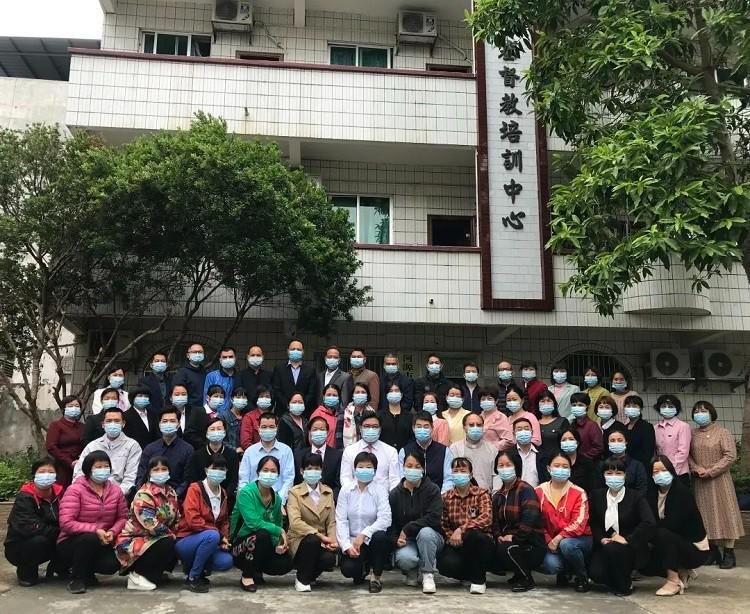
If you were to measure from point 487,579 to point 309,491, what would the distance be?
5.85 ft

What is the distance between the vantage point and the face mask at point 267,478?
5723mm

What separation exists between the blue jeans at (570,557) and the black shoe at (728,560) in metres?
2.12

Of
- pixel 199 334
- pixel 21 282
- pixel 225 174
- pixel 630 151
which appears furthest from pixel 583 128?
pixel 21 282

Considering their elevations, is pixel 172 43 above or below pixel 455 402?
above

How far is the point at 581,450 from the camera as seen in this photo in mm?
6840

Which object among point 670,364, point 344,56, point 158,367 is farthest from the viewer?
point 344,56

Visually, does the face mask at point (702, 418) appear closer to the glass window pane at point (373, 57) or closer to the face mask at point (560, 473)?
the face mask at point (560, 473)

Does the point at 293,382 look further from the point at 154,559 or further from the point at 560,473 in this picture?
the point at 560,473

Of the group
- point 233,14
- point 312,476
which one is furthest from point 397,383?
point 233,14

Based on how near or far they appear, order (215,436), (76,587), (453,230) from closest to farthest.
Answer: (76,587) → (215,436) → (453,230)

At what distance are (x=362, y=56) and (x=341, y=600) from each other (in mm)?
10290

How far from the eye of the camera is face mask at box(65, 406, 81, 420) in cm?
692

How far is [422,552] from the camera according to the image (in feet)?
18.6

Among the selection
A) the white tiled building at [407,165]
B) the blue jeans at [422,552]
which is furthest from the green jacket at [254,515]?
the white tiled building at [407,165]
